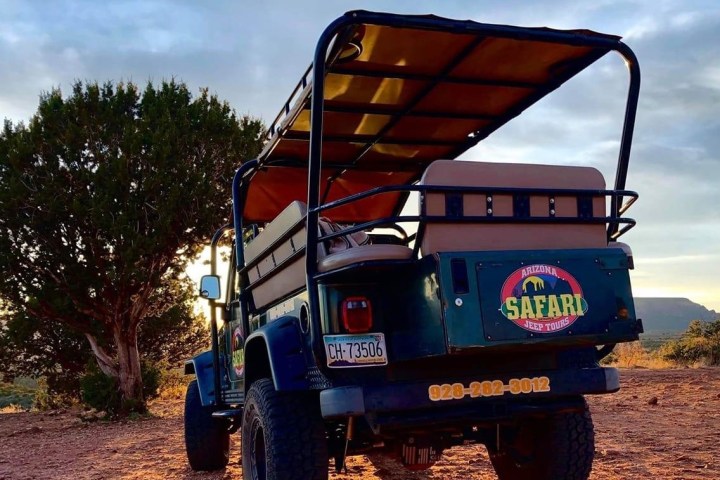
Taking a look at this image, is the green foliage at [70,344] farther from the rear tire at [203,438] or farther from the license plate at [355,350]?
the license plate at [355,350]

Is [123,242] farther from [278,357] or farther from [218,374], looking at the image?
[278,357]

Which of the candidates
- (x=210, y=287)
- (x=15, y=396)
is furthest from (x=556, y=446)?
(x=15, y=396)

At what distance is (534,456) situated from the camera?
448 centimetres

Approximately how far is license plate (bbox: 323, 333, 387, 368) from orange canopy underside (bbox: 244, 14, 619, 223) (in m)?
1.41

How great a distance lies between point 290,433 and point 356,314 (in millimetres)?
797

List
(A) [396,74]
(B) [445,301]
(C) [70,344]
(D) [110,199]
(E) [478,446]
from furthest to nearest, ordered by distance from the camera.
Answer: (C) [70,344] → (D) [110,199] → (E) [478,446] → (A) [396,74] → (B) [445,301]

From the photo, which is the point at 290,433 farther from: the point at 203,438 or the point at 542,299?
the point at 203,438

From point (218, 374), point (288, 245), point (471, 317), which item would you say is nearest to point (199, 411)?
point (218, 374)

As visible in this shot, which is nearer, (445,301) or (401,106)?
(445,301)

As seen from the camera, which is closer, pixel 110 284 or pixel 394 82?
pixel 394 82

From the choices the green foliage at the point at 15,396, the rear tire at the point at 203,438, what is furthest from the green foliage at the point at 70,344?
the green foliage at the point at 15,396

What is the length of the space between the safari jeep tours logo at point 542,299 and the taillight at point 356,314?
0.74 metres

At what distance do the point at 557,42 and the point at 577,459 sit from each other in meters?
2.52

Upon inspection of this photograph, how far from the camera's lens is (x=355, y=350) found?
3.63m
